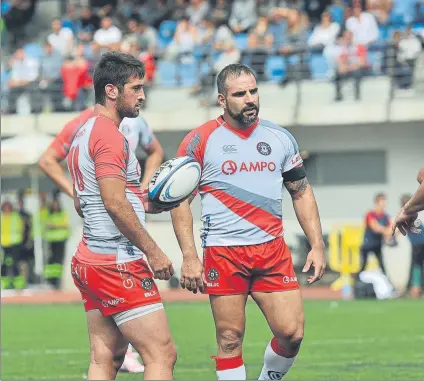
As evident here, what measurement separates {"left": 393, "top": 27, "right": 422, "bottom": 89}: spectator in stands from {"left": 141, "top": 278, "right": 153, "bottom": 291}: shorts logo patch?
1963cm

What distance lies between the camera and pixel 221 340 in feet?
27.9

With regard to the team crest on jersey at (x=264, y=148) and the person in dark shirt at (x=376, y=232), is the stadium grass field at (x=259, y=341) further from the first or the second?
the team crest on jersey at (x=264, y=148)

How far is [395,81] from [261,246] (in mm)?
18745

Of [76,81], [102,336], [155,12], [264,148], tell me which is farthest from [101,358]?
[155,12]

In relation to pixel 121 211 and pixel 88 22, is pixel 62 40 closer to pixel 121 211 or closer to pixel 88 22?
pixel 88 22

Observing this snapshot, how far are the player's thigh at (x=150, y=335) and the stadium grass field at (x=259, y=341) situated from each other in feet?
12.2

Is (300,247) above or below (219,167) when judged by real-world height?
below

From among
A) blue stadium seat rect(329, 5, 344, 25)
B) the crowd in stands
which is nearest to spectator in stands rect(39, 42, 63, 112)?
the crowd in stands

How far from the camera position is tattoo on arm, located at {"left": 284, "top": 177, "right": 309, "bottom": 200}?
8.83m

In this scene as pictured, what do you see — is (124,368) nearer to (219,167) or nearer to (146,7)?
(219,167)

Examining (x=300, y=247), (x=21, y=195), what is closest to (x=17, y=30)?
(x=21, y=195)

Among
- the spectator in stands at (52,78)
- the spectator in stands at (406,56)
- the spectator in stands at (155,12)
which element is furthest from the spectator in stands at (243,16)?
the spectator in stands at (52,78)

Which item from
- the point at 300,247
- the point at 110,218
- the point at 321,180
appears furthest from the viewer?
the point at 321,180

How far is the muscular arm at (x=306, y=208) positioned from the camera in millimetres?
8742
